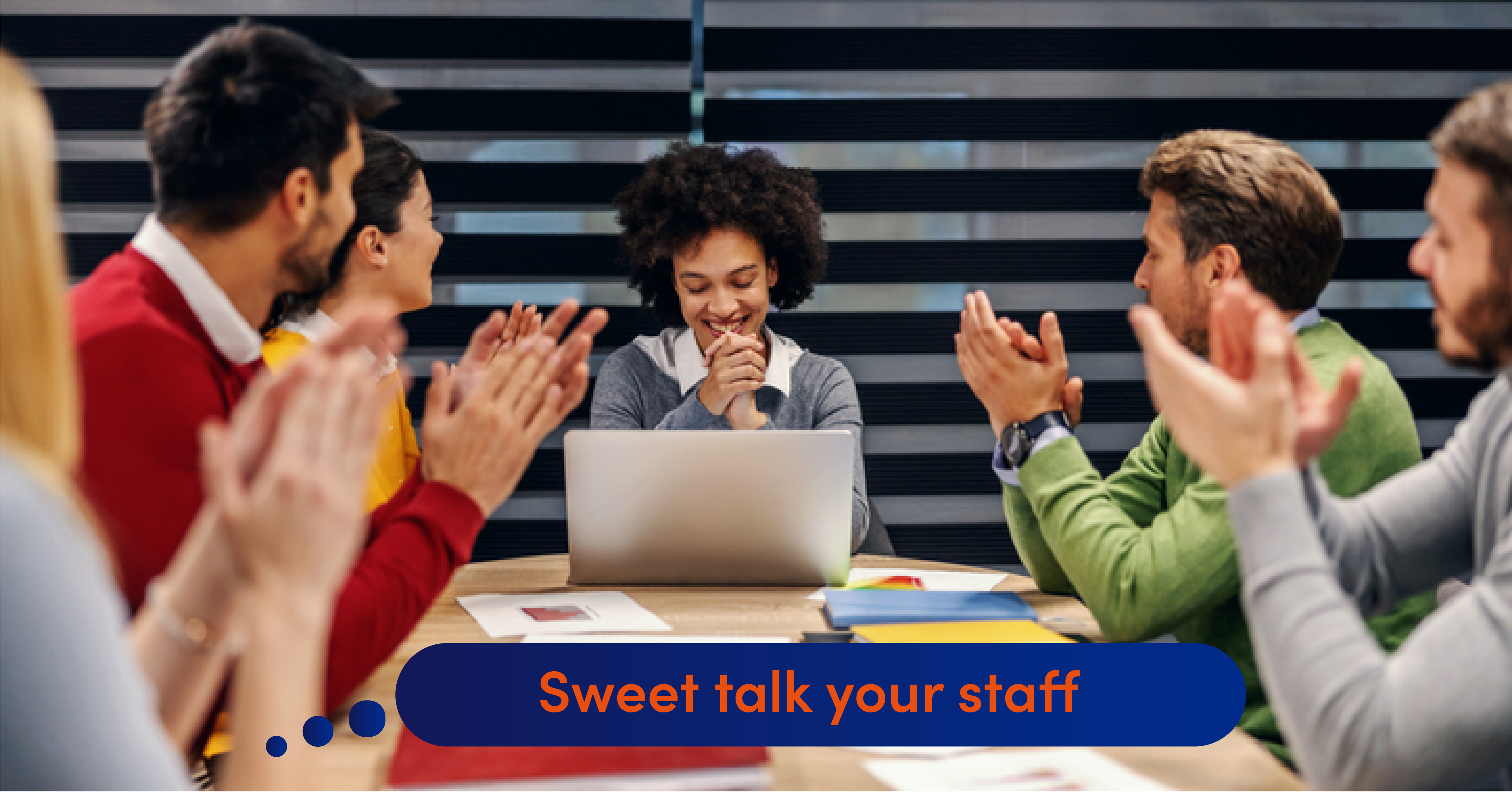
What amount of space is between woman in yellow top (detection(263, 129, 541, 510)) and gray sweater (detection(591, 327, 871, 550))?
367mm

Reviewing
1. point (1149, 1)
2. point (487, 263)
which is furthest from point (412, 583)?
point (1149, 1)

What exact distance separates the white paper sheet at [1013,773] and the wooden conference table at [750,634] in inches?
0.9

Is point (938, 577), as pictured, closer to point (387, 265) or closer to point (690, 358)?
point (690, 358)

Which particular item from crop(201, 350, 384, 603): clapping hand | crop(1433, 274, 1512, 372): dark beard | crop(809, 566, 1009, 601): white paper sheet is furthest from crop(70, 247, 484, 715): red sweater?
crop(1433, 274, 1512, 372): dark beard

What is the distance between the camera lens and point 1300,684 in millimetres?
934

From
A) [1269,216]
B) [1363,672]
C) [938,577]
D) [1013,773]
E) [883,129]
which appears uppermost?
[883,129]

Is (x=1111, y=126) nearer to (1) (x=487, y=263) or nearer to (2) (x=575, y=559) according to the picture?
(1) (x=487, y=263)

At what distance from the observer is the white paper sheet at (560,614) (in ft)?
5.07

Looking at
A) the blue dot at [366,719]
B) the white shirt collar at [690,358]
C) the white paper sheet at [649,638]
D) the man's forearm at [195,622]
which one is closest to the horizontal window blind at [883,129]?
the white shirt collar at [690,358]

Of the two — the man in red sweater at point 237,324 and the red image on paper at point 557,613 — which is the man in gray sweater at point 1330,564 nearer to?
the man in red sweater at point 237,324

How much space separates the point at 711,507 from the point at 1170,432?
861mm

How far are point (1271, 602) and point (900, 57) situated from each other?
2769 millimetres

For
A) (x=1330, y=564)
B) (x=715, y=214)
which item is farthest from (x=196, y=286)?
(x=715, y=214)

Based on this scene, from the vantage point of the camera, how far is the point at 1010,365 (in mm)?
1677
